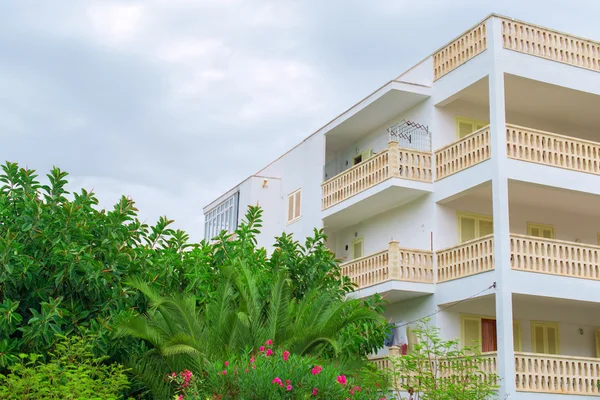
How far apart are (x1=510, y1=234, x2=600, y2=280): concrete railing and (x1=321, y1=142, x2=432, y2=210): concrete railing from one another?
460 centimetres

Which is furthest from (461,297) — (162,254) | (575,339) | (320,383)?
(320,383)

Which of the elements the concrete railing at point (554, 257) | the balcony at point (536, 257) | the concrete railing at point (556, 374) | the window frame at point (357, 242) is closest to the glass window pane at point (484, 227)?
the balcony at point (536, 257)

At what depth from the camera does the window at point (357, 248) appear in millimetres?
31241

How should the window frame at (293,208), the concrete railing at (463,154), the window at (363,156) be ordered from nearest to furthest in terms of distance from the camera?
the concrete railing at (463,154) → the window at (363,156) → the window frame at (293,208)

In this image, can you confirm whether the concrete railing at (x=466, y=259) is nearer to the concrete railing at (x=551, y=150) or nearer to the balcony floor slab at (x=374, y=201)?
the balcony floor slab at (x=374, y=201)

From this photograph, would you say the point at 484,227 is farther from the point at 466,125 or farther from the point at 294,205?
the point at 294,205

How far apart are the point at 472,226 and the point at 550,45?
6.08 m

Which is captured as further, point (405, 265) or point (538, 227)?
point (538, 227)

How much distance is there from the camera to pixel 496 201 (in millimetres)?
23438

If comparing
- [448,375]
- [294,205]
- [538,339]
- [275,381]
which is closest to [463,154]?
[538,339]

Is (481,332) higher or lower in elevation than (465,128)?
lower

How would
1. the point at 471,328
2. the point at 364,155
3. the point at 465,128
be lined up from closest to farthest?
the point at 471,328 → the point at 465,128 → the point at 364,155

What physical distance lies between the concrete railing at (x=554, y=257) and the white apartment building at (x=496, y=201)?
1.4 inches

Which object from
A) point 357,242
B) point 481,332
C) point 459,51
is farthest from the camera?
point 357,242
